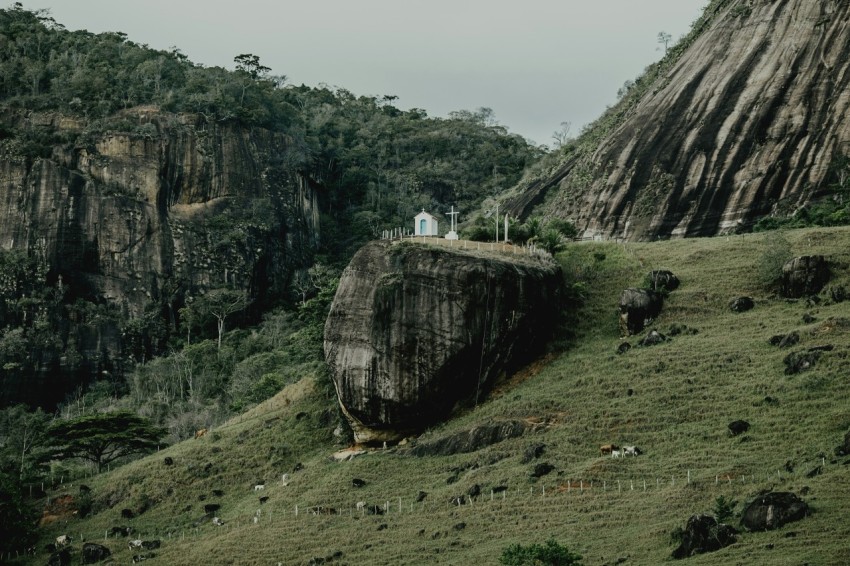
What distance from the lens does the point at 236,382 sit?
92.4 metres

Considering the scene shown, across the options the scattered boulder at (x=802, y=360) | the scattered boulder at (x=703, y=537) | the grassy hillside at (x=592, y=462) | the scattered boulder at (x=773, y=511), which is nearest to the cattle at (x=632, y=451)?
the grassy hillside at (x=592, y=462)

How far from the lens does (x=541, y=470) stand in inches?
2125

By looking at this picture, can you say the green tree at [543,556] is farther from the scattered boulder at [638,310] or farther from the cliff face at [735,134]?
the cliff face at [735,134]

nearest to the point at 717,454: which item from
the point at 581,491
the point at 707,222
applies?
the point at 581,491

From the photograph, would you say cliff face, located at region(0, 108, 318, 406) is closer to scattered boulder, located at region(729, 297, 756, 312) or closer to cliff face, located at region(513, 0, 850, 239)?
cliff face, located at region(513, 0, 850, 239)

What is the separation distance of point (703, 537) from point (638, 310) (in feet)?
84.0

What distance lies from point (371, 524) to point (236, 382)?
39767mm

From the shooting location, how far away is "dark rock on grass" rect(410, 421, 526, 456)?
59750 mm

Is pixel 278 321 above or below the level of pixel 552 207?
below

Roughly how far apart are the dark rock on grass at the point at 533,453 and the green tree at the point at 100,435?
87.0 ft

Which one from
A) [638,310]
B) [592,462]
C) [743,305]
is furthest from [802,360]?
[638,310]

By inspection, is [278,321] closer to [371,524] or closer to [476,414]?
[476,414]

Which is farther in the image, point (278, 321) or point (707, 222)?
point (278, 321)

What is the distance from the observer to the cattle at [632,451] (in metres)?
53.8
